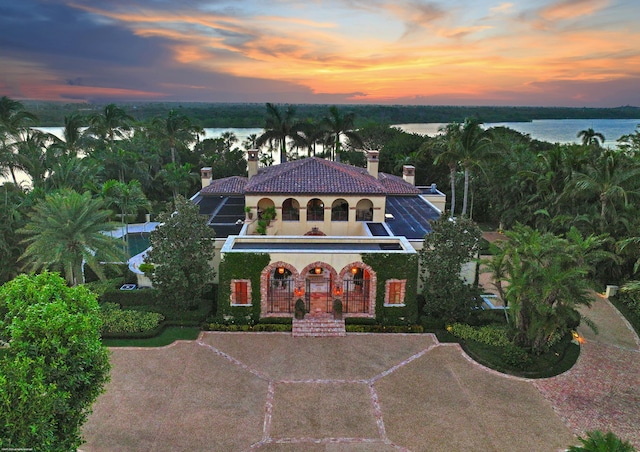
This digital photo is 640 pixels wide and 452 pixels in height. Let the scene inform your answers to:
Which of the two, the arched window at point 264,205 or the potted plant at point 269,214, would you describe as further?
the arched window at point 264,205

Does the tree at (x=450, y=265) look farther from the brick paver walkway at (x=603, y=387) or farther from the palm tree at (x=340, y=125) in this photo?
the palm tree at (x=340, y=125)

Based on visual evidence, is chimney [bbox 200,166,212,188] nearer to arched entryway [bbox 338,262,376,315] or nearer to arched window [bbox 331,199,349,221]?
arched window [bbox 331,199,349,221]

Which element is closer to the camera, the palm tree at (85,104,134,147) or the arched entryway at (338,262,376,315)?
the arched entryway at (338,262,376,315)

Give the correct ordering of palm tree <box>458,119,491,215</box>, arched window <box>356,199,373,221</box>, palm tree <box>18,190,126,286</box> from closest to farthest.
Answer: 1. palm tree <box>18,190,126,286</box>
2. arched window <box>356,199,373,221</box>
3. palm tree <box>458,119,491,215</box>

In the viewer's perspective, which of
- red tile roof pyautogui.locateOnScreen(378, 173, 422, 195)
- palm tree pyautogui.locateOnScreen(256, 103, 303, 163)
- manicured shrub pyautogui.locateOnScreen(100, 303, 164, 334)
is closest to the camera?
manicured shrub pyautogui.locateOnScreen(100, 303, 164, 334)

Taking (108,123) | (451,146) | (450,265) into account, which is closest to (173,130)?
(108,123)

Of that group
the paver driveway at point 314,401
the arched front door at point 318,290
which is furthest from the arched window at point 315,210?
the paver driveway at point 314,401

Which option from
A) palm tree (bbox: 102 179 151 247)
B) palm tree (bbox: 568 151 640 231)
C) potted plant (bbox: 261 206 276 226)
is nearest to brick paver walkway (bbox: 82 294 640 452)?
potted plant (bbox: 261 206 276 226)
